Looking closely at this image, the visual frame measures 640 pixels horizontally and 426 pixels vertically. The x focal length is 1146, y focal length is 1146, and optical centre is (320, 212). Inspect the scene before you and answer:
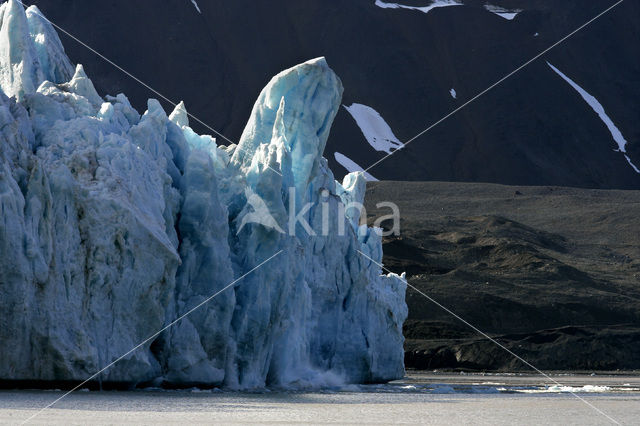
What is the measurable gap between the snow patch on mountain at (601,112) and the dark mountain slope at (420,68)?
761 millimetres

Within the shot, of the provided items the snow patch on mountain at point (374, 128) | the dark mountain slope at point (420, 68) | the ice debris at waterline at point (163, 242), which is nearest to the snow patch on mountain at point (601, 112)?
the dark mountain slope at point (420, 68)

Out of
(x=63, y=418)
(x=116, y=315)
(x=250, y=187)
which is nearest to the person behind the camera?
(x=63, y=418)

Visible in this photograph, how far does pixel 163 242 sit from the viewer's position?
2683cm

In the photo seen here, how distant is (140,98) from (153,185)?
10649 cm

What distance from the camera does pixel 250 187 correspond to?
32.1m

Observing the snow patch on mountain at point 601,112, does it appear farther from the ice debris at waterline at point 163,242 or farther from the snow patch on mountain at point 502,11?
the ice debris at waterline at point 163,242

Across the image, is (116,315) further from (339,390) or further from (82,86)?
(339,390)

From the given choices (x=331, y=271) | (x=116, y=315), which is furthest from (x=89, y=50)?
(x=116, y=315)

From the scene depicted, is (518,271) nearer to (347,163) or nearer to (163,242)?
(347,163)

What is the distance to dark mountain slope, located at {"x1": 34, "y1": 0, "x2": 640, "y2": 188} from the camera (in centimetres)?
13288

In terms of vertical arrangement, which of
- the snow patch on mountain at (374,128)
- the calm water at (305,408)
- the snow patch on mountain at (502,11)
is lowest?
the calm water at (305,408)


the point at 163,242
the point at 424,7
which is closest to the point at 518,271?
the point at 424,7

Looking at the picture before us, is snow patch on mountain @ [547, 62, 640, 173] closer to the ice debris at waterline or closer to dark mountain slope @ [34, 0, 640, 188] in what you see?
dark mountain slope @ [34, 0, 640, 188]

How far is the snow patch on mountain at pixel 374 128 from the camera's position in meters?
136
